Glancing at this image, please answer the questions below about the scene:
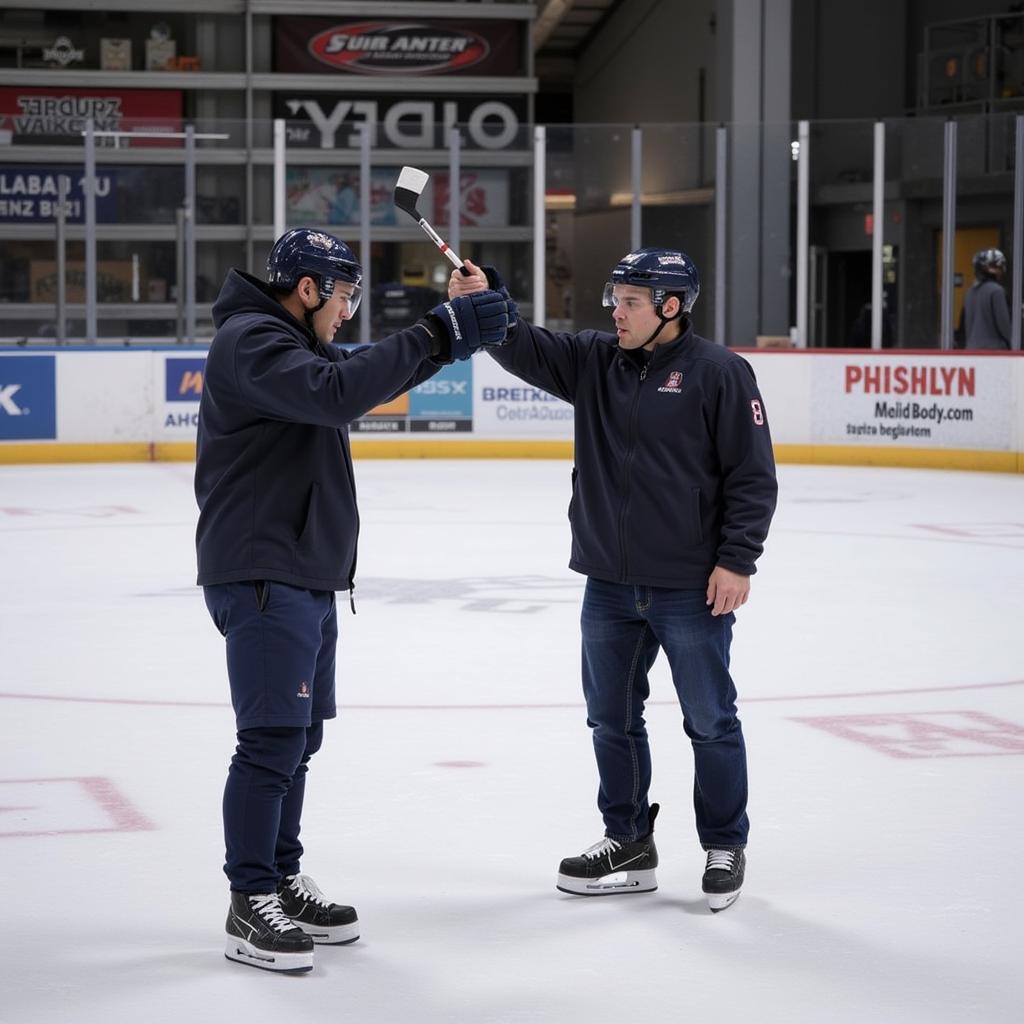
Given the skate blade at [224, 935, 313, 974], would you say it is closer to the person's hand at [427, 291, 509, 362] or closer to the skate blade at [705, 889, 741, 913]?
the skate blade at [705, 889, 741, 913]

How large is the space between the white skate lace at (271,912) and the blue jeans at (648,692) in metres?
0.74

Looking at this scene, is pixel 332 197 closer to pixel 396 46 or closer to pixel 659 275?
pixel 396 46

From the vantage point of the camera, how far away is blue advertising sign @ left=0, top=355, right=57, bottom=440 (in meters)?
13.2

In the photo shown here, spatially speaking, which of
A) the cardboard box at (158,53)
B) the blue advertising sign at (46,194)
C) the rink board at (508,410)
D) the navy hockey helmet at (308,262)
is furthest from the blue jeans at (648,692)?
the cardboard box at (158,53)

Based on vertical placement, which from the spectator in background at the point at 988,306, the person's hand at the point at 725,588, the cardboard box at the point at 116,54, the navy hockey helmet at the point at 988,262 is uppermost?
the cardboard box at the point at 116,54

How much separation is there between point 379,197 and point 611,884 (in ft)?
36.6

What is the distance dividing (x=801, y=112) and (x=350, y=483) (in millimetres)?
17709

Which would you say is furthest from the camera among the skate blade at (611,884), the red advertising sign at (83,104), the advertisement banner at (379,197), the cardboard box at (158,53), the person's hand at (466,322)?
the cardboard box at (158,53)

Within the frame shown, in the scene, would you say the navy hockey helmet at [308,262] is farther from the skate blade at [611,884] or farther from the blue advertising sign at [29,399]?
the blue advertising sign at [29,399]

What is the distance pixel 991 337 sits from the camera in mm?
12984

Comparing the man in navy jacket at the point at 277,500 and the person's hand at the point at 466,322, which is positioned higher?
the person's hand at the point at 466,322

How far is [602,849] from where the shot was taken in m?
3.49

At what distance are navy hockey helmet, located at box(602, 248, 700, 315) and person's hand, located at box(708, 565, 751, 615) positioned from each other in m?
0.51

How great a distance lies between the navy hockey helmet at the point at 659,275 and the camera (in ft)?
11.1
